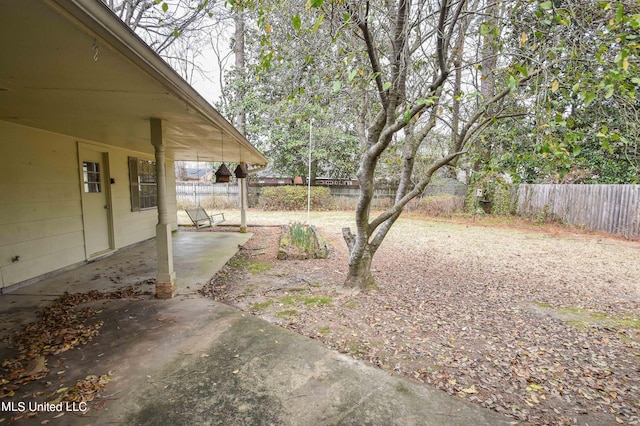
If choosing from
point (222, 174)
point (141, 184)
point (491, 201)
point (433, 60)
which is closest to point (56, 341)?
point (222, 174)

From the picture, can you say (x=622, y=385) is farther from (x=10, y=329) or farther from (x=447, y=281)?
(x=10, y=329)

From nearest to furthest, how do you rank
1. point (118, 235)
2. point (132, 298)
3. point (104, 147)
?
point (132, 298) < point (104, 147) < point (118, 235)

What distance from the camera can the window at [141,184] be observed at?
6745 millimetres

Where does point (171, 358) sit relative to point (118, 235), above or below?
below

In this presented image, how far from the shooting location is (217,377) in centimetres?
224

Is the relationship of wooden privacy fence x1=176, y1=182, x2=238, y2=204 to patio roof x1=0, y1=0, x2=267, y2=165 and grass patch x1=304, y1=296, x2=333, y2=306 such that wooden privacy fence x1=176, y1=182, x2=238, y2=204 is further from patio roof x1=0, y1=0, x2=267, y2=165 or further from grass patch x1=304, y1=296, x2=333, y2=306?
grass patch x1=304, y1=296, x2=333, y2=306

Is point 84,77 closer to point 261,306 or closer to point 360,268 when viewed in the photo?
point 261,306

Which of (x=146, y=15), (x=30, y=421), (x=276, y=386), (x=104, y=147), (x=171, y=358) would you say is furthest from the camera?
(x=146, y=15)

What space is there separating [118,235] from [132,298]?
125 inches

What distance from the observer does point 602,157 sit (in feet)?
33.7

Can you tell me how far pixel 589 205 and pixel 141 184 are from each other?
12.9 metres

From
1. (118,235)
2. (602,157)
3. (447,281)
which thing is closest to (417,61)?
(447,281)

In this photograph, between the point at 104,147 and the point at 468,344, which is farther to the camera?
the point at 104,147

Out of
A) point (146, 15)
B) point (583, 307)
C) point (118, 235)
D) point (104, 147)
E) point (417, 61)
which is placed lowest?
point (583, 307)
